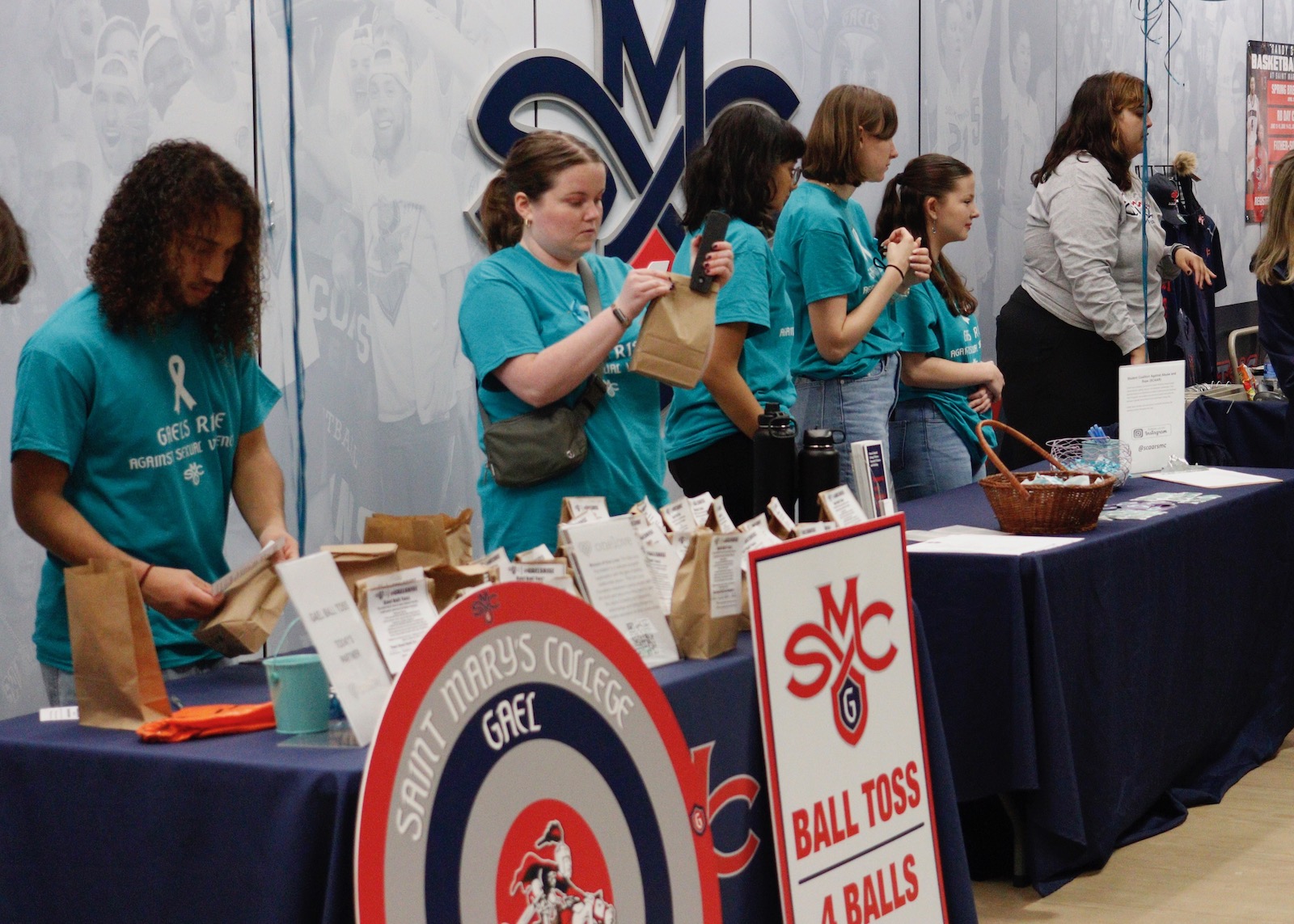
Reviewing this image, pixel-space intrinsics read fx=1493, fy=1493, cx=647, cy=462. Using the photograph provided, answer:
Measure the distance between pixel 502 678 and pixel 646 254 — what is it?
309 cm

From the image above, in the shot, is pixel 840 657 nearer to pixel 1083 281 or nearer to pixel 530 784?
pixel 530 784

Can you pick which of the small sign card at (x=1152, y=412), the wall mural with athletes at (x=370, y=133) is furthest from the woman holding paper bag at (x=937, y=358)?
the wall mural with athletes at (x=370, y=133)

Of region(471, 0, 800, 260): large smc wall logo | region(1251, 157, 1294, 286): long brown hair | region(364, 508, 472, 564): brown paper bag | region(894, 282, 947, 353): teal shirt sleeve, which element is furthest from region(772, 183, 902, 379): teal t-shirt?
region(364, 508, 472, 564): brown paper bag

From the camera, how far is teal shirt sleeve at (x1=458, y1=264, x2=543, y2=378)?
8.02 feet

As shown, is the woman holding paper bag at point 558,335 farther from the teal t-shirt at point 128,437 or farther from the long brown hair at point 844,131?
the long brown hair at point 844,131

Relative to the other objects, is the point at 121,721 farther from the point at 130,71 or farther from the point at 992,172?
the point at 992,172

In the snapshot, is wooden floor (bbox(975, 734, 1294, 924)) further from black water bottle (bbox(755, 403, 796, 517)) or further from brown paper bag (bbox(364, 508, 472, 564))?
brown paper bag (bbox(364, 508, 472, 564))

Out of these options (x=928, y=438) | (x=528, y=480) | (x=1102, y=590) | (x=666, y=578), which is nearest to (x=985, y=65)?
(x=928, y=438)

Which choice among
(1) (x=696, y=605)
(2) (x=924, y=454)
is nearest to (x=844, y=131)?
(2) (x=924, y=454)

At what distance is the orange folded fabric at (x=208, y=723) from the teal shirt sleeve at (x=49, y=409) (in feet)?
1.58

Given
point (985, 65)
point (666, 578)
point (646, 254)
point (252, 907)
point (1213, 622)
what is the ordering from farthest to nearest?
1. point (985, 65)
2. point (646, 254)
3. point (1213, 622)
4. point (666, 578)
5. point (252, 907)

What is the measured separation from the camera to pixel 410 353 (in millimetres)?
3715

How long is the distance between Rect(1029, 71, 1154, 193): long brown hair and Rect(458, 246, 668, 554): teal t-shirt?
2.51 m

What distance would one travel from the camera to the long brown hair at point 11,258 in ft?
7.59
